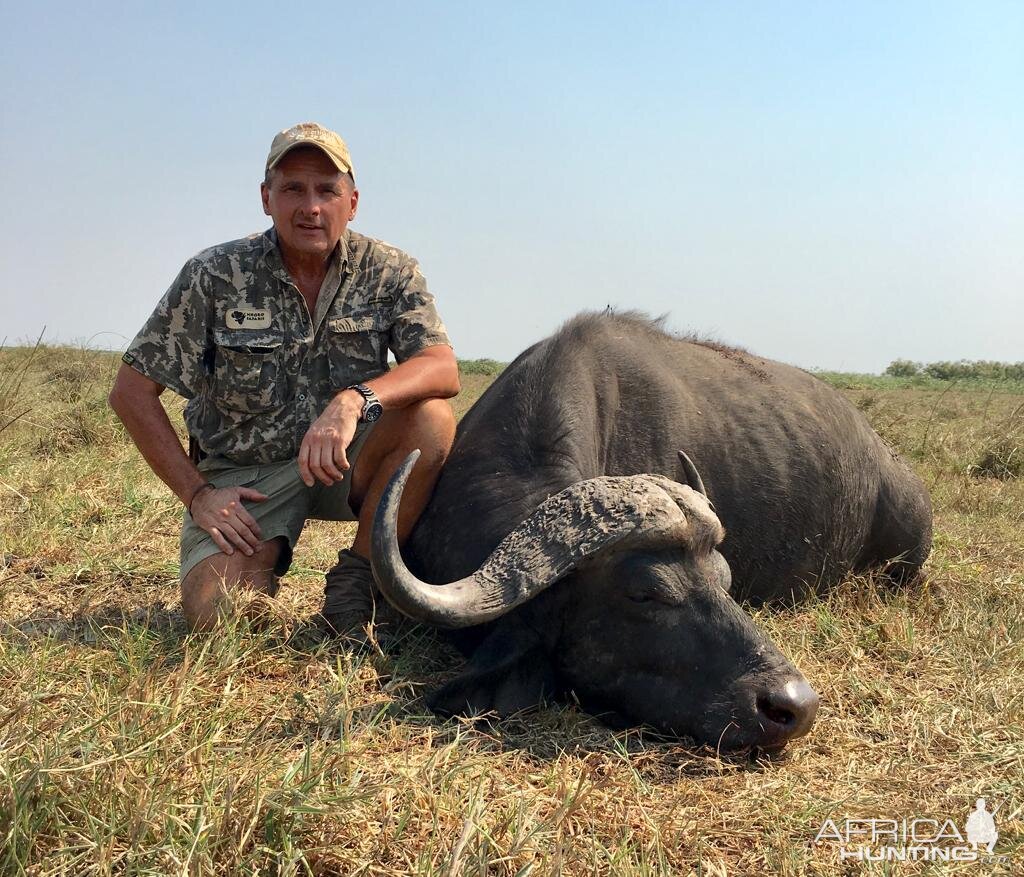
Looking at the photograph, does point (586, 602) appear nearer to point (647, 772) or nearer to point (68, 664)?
point (647, 772)

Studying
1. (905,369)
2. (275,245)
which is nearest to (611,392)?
(275,245)

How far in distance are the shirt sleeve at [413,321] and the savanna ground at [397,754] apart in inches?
48.6

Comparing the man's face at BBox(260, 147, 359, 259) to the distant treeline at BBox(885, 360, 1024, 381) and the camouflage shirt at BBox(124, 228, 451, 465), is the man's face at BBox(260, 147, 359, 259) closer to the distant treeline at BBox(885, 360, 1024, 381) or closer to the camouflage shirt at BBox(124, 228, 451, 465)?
the camouflage shirt at BBox(124, 228, 451, 465)

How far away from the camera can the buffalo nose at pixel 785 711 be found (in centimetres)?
268

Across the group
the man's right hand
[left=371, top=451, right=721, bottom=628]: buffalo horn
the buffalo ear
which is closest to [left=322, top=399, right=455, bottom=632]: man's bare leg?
the man's right hand

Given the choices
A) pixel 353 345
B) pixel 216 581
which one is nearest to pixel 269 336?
pixel 353 345

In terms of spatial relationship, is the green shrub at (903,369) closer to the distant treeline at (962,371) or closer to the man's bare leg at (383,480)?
the distant treeline at (962,371)


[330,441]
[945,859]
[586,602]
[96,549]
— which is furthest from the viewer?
[96,549]

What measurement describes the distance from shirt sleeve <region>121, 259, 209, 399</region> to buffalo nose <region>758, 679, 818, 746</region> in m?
2.58

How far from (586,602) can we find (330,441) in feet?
3.62

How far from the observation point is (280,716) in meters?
2.59

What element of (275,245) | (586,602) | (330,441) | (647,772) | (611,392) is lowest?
(647,772)

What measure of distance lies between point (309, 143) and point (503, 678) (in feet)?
7.49

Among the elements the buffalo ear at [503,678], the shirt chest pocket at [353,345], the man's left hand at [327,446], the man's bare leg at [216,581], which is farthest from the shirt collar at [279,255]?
the buffalo ear at [503,678]
